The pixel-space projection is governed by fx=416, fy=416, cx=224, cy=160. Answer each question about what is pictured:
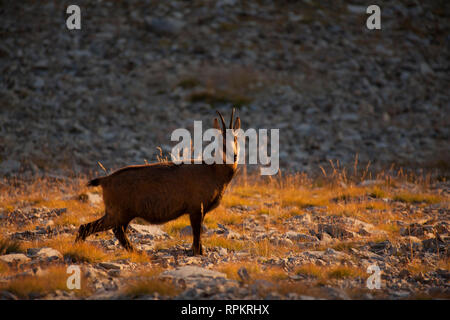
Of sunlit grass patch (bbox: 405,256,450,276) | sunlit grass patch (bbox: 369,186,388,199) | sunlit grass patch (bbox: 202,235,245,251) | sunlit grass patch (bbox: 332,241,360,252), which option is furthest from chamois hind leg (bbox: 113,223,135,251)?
sunlit grass patch (bbox: 369,186,388,199)

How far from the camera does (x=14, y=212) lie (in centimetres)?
837

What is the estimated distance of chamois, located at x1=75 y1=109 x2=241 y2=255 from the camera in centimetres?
601

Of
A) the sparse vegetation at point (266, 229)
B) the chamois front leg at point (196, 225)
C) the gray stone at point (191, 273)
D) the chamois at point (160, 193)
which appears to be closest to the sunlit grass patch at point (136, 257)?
the sparse vegetation at point (266, 229)

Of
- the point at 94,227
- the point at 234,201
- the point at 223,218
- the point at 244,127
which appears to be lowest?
the point at 223,218

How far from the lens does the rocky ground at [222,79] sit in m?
14.3

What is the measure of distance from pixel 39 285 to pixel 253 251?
3.15m

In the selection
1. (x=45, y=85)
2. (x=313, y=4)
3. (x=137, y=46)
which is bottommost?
(x=45, y=85)

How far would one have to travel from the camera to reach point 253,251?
6.52m

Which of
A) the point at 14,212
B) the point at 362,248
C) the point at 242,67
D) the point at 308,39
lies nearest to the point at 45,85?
the point at 242,67

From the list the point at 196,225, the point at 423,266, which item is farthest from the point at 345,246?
the point at 196,225

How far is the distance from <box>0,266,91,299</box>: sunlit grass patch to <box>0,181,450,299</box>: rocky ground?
0.01m

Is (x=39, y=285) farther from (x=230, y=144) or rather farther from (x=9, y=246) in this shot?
(x=230, y=144)

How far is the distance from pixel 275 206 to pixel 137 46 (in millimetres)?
12802

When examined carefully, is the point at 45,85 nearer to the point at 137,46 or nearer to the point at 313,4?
the point at 137,46
